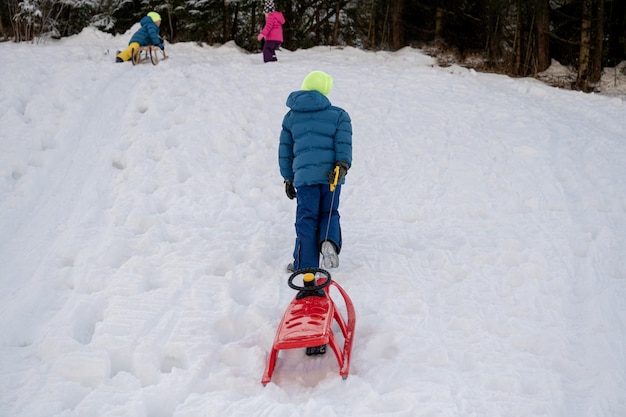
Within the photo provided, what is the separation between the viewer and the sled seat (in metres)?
3.35

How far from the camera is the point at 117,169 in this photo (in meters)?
6.50

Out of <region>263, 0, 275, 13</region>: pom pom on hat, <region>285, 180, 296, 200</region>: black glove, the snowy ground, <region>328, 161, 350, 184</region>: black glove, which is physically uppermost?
<region>263, 0, 275, 13</region>: pom pom on hat

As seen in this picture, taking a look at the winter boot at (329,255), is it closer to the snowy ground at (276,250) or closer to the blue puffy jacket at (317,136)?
the snowy ground at (276,250)

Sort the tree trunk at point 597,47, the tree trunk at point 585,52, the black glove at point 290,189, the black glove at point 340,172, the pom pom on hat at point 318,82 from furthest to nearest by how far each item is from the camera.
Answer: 1. the tree trunk at point 585,52
2. the tree trunk at point 597,47
3. the black glove at point 290,189
4. the pom pom on hat at point 318,82
5. the black glove at point 340,172

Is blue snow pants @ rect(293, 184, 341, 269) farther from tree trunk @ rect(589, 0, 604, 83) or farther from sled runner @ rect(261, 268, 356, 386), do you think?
tree trunk @ rect(589, 0, 604, 83)

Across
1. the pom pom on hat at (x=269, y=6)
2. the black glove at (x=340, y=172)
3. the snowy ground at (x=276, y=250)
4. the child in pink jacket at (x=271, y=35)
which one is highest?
the pom pom on hat at (x=269, y=6)

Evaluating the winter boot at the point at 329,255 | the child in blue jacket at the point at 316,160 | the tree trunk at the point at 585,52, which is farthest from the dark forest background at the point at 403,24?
the winter boot at the point at 329,255

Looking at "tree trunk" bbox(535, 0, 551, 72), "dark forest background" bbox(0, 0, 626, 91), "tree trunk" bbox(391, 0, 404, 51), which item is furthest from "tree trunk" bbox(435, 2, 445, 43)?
"tree trunk" bbox(535, 0, 551, 72)

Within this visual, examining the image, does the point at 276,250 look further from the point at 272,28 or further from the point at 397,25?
the point at 397,25

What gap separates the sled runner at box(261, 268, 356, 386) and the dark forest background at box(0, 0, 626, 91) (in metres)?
10.6

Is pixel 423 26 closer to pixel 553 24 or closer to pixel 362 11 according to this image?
pixel 362 11

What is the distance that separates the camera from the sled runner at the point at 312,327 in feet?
11.0

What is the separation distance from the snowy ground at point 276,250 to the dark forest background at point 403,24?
3757 millimetres

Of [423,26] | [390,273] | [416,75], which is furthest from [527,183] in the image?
[423,26]
